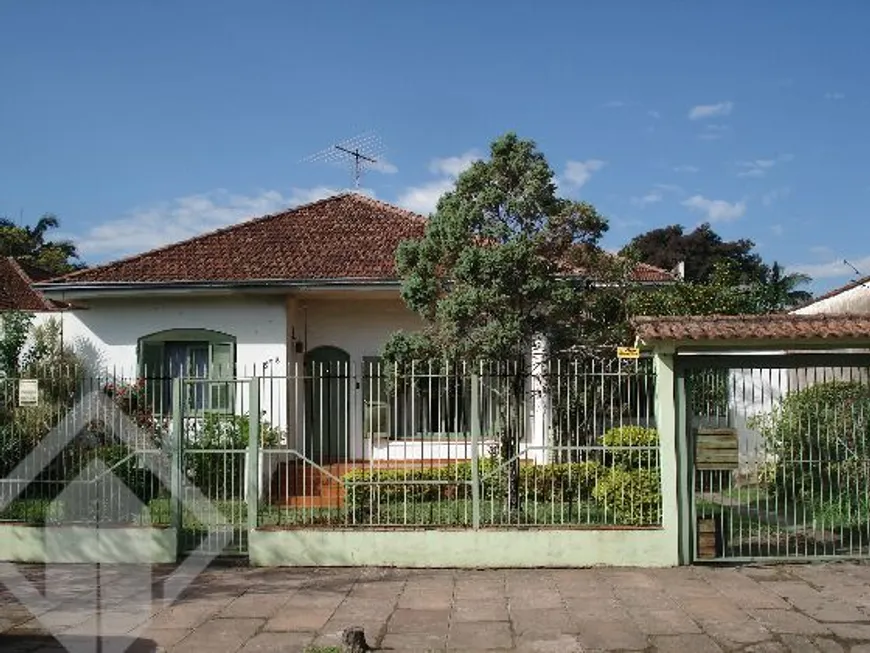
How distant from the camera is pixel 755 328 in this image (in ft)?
28.7

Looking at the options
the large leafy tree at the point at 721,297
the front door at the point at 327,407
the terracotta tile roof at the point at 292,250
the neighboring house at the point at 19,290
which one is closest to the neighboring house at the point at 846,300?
the large leafy tree at the point at 721,297

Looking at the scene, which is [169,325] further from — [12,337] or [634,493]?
[634,493]

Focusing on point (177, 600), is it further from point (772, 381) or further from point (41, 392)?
point (772, 381)

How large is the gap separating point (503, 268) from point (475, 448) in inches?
92.0

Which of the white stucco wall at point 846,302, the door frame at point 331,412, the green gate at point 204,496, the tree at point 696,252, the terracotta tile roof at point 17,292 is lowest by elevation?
the green gate at point 204,496

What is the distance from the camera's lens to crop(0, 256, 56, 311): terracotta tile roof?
19406 millimetres

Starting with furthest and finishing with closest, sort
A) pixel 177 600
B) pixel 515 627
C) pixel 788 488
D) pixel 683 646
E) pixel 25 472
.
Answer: pixel 25 472, pixel 788 488, pixel 177 600, pixel 515 627, pixel 683 646

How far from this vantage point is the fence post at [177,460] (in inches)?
359

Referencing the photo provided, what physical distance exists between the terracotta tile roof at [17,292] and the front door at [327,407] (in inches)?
286

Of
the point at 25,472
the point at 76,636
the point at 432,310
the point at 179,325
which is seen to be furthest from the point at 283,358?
the point at 76,636

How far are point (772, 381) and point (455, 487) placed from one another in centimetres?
360

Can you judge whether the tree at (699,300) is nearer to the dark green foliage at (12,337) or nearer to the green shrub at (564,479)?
the green shrub at (564,479)

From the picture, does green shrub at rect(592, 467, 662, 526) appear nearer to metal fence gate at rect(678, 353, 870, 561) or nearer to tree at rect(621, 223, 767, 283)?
metal fence gate at rect(678, 353, 870, 561)

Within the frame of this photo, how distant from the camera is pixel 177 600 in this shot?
778 centimetres
